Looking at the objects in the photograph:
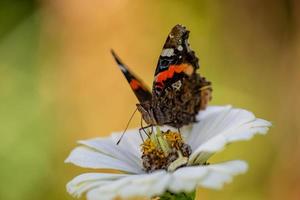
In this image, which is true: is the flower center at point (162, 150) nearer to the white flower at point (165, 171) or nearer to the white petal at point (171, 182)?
the white flower at point (165, 171)

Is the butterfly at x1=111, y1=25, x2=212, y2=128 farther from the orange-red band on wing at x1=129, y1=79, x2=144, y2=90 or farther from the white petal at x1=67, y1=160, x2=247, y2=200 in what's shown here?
the white petal at x1=67, y1=160, x2=247, y2=200

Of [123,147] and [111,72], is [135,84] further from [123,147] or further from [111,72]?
[111,72]

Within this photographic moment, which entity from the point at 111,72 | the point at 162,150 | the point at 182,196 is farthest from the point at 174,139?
the point at 111,72

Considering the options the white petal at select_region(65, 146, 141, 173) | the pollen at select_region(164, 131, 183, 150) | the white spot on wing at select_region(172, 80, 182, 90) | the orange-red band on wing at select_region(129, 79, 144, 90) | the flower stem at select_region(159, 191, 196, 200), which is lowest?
the flower stem at select_region(159, 191, 196, 200)

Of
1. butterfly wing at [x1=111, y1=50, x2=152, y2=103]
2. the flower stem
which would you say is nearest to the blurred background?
butterfly wing at [x1=111, y1=50, x2=152, y2=103]

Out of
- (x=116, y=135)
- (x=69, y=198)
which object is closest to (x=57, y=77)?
(x=69, y=198)
